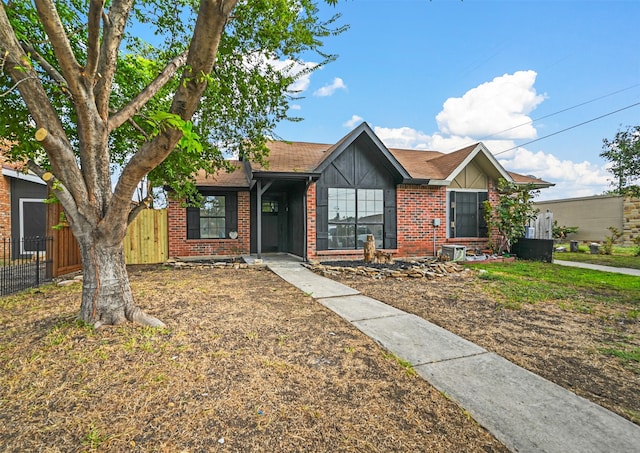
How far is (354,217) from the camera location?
10.6 metres

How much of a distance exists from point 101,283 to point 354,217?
A: 26.2 feet

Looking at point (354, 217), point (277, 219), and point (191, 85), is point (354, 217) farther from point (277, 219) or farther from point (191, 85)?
point (191, 85)

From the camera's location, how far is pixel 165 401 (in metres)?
2.33

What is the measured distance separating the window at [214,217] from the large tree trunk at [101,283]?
7753mm

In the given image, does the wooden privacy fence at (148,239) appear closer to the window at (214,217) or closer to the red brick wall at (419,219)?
the window at (214,217)

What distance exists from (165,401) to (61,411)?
0.68 metres

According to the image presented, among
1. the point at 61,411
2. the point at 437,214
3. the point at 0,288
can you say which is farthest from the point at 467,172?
the point at 0,288

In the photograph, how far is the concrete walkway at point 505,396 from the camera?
1.99 m

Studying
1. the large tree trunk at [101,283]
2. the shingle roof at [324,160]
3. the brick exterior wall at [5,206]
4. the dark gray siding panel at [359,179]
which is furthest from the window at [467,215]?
the brick exterior wall at [5,206]

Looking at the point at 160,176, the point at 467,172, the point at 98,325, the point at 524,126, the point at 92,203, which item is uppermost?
the point at 524,126

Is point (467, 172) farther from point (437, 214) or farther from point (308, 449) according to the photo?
point (308, 449)

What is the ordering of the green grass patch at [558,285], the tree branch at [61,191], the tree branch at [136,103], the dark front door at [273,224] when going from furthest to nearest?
1. the dark front door at [273,224]
2. the green grass patch at [558,285]
3. the tree branch at [136,103]
4. the tree branch at [61,191]

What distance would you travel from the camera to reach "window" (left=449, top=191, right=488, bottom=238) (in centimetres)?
1191

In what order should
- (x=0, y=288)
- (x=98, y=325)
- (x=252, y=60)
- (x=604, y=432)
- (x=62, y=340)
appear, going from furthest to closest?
(x=0, y=288) < (x=252, y=60) < (x=98, y=325) < (x=62, y=340) < (x=604, y=432)
